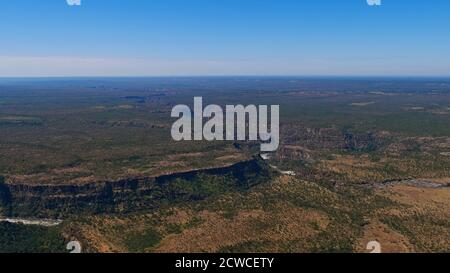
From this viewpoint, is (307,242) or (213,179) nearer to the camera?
(307,242)

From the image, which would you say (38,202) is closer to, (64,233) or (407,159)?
(64,233)

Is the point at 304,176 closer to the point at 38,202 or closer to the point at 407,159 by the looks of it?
the point at 407,159

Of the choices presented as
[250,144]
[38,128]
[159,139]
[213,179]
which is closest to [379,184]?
[213,179]

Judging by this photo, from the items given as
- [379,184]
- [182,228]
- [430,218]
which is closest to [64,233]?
[182,228]
